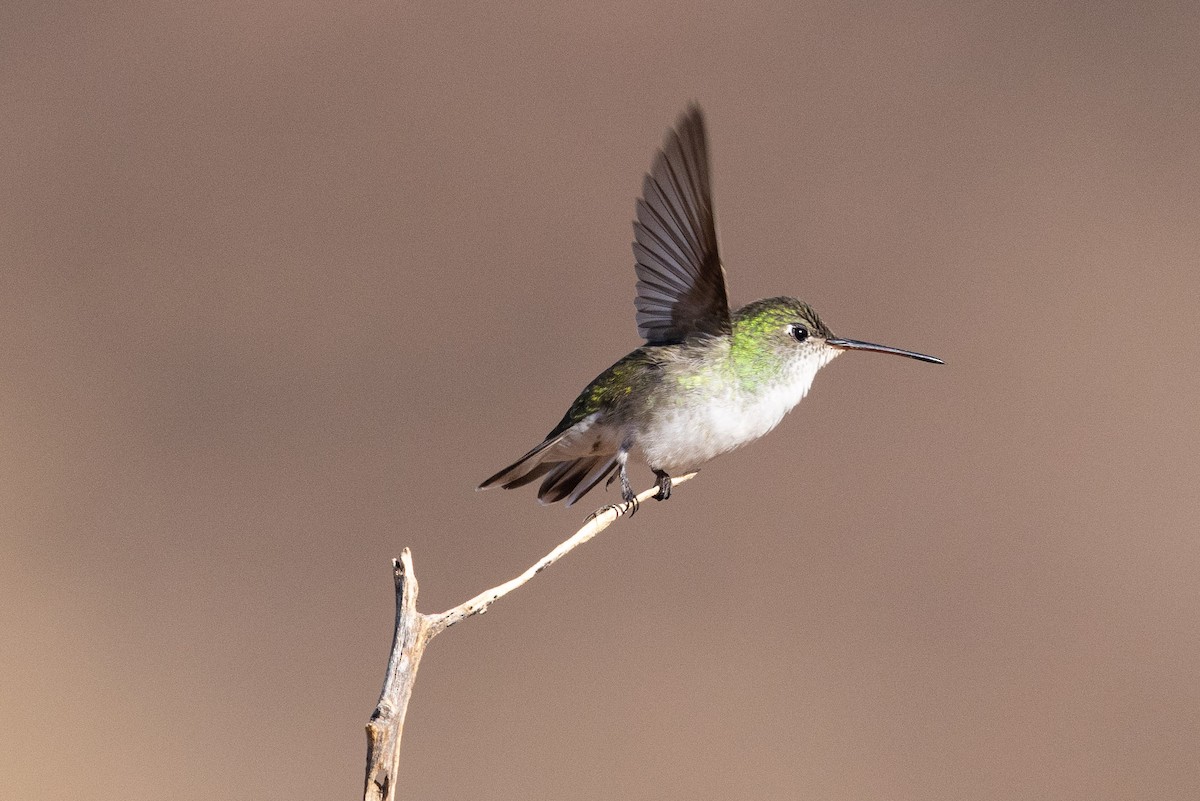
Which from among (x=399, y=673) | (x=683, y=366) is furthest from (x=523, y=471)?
(x=399, y=673)

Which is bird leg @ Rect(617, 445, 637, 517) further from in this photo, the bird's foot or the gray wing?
the gray wing

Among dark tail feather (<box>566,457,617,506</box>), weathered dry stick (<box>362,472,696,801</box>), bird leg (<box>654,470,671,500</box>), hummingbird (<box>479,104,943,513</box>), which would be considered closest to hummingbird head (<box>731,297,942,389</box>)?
hummingbird (<box>479,104,943,513</box>)

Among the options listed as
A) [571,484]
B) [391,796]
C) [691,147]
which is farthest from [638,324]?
[391,796]

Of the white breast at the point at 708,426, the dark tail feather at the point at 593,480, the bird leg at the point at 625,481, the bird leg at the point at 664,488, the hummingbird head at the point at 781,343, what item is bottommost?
the dark tail feather at the point at 593,480

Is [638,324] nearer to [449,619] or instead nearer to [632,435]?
[632,435]

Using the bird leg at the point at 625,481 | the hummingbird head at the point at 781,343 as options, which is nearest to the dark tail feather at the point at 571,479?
the bird leg at the point at 625,481

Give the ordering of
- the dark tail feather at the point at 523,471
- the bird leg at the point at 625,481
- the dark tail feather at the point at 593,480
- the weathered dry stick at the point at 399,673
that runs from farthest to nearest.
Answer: the dark tail feather at the point at 593,480, the dark tail feather at the point at 523,471, the bird leg at the point at 625,481, the weathered dry stick at the point at 399,673

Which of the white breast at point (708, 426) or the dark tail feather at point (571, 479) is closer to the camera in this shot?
the white breast at point (708, 426)

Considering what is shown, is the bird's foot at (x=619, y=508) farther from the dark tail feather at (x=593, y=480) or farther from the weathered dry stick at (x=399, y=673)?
the weathered dry stick at (x=399, y=673)
